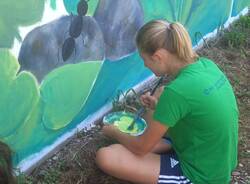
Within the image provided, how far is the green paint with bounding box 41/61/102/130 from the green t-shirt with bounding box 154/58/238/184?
57 centimetres

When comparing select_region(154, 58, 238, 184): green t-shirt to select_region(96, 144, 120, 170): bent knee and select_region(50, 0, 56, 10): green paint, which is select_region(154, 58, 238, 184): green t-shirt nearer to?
select_region(96, 144, 120, 170): bent knee

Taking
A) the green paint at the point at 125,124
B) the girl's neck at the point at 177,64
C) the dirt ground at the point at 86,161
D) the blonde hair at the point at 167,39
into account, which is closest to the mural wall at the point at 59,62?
the dirt ground at the point at 86,161

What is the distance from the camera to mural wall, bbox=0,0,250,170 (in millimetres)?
2293

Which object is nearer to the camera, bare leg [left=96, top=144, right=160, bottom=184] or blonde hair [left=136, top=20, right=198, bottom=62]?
blonde hair [left=136, top=20, right=198, bottom=62]

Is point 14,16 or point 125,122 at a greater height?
point 14,16

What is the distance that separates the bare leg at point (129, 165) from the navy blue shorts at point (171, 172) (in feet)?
0.08

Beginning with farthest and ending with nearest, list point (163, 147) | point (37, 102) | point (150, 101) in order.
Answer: point (163, 147) → point (150, 101) → point (37, 102)

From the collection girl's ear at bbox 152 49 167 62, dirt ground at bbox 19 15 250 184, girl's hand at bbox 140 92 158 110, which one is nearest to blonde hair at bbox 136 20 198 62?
girl's ear at bbox 152 49 167 62

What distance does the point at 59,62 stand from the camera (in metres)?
2.57

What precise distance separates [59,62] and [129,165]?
609 mm

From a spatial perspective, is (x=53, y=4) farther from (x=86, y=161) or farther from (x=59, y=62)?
(x=86, y=161)

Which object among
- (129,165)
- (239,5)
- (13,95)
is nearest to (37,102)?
(13,95)

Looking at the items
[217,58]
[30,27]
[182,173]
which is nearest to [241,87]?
[217,58]

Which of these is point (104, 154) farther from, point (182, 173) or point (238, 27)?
point (238, 27)
